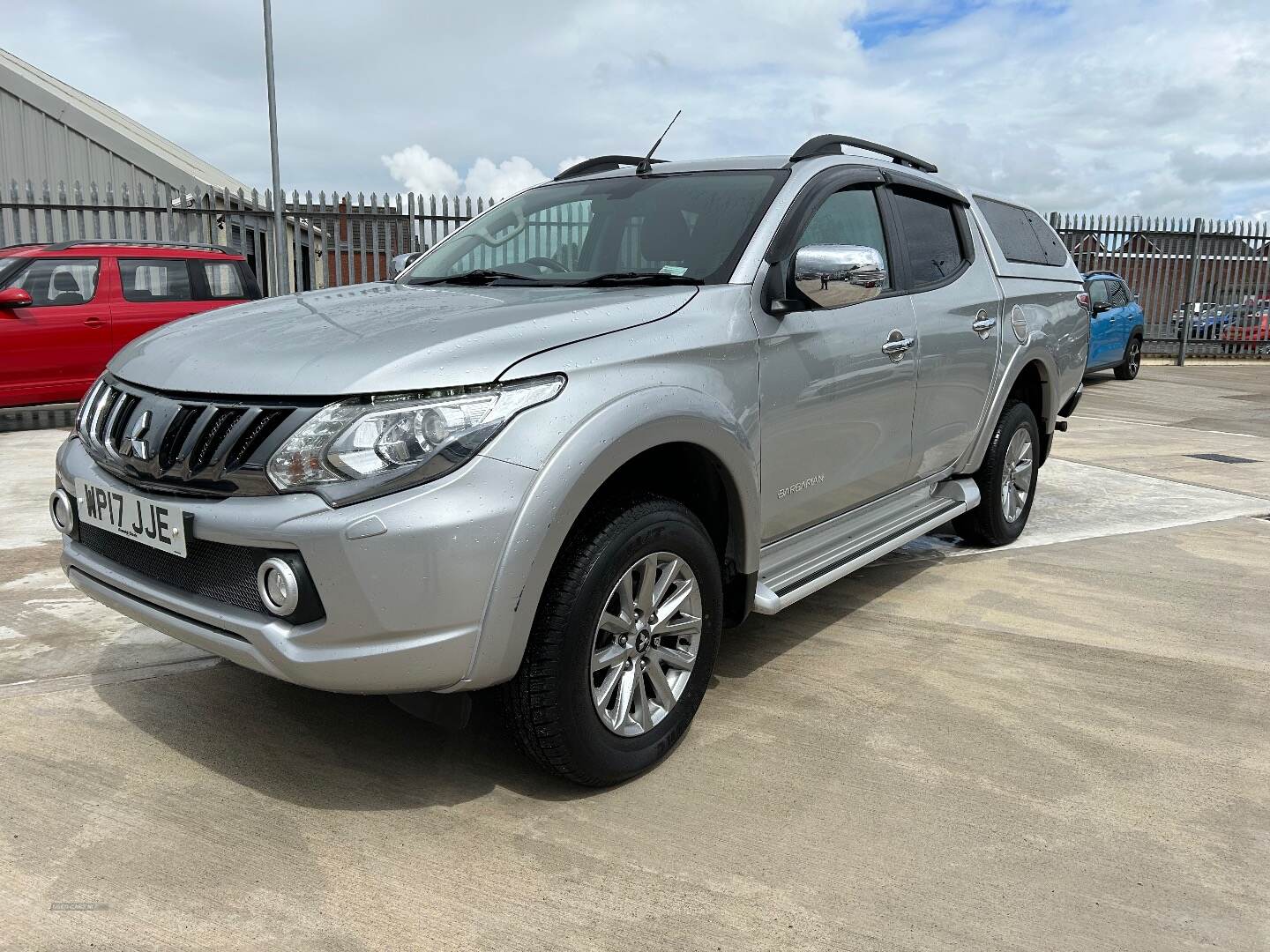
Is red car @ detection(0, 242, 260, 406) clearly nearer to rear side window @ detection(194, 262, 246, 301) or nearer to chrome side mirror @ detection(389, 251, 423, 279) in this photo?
rear side window @ detection(194, 262, 246, 301)

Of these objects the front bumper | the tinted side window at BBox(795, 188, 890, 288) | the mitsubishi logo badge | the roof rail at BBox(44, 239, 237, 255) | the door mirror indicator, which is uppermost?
the roof rail at BBox(44, 239, 237, 255)

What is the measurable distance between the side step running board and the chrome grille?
1498 mm

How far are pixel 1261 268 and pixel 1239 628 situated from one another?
1869 centimetres

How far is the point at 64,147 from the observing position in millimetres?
16625

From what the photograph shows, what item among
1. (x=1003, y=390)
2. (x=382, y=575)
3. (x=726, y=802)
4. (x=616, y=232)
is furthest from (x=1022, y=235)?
(x=382, y=575)

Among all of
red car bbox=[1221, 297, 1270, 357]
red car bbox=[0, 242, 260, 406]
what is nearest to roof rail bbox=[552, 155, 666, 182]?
red car bbox=[0, 242, 260, 406]

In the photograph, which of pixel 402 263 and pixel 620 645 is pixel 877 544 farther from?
pixel 402 263

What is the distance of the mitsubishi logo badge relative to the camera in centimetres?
244

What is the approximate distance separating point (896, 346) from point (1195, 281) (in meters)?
18.3

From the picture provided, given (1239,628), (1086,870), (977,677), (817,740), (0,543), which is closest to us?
(1086,870)

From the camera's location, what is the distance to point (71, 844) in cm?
236

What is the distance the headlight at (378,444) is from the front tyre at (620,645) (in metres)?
0.41

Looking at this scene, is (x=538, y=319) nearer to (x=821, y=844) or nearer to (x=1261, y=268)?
(x=821, y=844)

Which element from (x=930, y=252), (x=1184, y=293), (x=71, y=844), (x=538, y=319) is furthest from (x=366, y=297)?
(x=1184, y=293)
